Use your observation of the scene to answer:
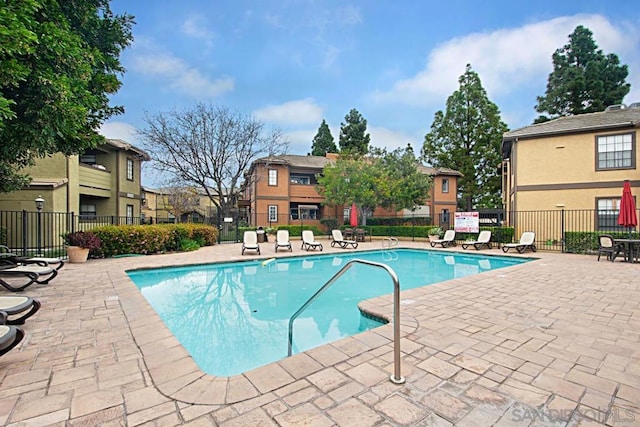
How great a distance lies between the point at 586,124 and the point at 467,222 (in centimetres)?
672

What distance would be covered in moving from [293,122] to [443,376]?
71.8 ft

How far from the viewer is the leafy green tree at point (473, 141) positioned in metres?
26.7

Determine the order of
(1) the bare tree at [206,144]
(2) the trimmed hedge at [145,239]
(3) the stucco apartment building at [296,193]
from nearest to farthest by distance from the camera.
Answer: (2) the trimmed hedge at [145,239] → (1) the bare tree at [206,144] → (3) the stucco apartment building at [296,193]

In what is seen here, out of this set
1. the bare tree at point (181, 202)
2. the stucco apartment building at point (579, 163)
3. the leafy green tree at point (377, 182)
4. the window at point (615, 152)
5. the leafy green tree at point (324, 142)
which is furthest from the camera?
the leafy green tree at point (324, 142)

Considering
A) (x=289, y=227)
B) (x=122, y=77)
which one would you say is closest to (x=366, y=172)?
(x=289, y=227)

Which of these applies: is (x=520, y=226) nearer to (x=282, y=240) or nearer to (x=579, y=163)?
(x=579, y=163)

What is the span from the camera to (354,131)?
1512 inches

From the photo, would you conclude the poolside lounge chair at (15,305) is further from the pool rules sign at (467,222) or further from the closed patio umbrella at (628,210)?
the pool rules sign at (467,222)

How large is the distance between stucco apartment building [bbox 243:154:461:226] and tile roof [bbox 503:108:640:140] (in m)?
8.09

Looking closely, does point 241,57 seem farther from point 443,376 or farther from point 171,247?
point 443,376

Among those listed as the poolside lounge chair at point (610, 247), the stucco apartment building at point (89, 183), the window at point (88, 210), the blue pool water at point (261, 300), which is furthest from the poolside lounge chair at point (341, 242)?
the window at point (88, 210)

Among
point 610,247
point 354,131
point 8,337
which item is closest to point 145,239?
point 8,337

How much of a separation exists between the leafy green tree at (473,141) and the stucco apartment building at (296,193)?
1554 mm

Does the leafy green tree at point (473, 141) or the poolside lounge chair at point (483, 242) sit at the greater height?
the leafy green tree at point (473, 141)
